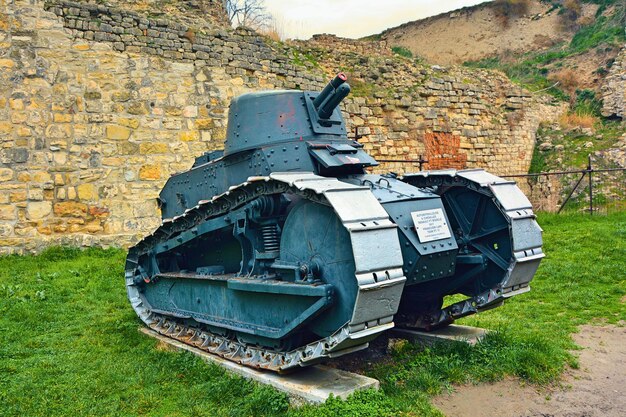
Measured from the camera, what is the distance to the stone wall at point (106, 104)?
1047 cm

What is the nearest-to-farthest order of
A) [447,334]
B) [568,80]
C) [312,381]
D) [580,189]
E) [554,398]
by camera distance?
[312,381], [554,398], [447,334], [580,189], [568,80]

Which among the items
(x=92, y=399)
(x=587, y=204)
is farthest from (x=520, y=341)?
(x=587, y=204)

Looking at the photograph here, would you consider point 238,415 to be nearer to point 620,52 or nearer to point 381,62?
point 381,62

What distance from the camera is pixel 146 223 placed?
37.5ft

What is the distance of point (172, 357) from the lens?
575 cm

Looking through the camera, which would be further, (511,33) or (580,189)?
(511,33)

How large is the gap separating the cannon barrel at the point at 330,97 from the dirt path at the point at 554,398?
2.83m

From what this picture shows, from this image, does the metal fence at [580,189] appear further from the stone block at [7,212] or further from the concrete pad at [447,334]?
the stone block at [7,212]

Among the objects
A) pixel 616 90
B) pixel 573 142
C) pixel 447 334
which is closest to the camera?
pixel 447 334

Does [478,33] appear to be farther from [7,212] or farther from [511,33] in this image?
[7,212]

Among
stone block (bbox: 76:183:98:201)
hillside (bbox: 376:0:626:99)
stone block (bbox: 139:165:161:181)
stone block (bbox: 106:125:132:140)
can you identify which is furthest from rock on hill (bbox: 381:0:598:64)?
stone block (bbox: 76:183:98:201)

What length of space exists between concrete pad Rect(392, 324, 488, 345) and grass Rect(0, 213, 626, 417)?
0.14 metres

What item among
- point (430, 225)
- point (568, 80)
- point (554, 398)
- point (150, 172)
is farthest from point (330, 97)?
point (568, 80)

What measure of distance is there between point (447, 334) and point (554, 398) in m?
1.42
